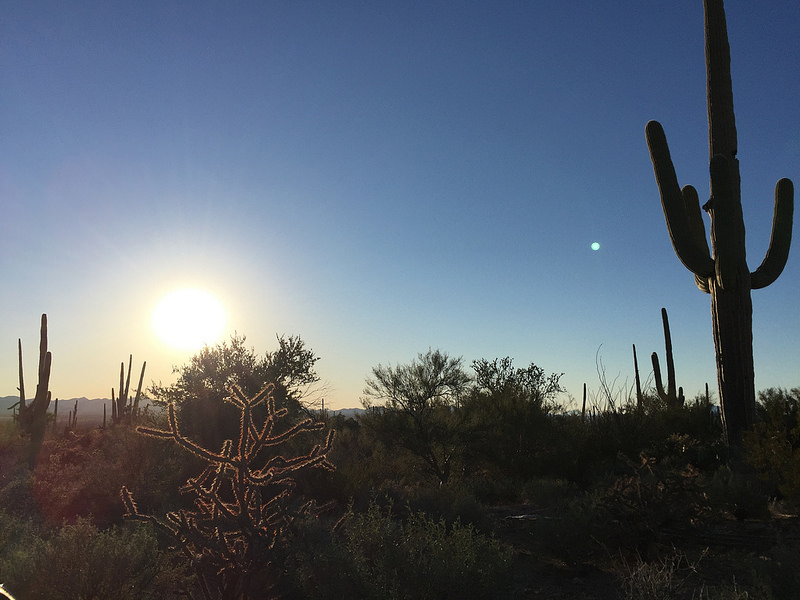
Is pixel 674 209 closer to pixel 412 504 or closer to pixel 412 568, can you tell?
pixel 412 504

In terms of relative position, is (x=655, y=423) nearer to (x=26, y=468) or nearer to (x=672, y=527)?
(x=672, y=527)

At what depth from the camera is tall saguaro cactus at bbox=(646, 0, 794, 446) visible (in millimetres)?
12453

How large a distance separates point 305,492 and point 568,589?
682 centimetres

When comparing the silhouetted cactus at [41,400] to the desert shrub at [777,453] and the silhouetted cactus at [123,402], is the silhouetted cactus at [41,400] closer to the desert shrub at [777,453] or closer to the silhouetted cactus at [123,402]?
the silhouetted cactus at [123,402]

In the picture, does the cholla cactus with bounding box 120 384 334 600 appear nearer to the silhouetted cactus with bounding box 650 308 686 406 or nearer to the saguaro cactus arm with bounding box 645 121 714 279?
the saguaro cactus arm with bounding box 645 121 714 279

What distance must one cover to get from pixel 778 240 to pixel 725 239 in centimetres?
200

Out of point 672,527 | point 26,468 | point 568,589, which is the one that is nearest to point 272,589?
point 568,589

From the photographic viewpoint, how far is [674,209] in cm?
1304

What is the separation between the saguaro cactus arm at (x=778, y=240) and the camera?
13320 mm

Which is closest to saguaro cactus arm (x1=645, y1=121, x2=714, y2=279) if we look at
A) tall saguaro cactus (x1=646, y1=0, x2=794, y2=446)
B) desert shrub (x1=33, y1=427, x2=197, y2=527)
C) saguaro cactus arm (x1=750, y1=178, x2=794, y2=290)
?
tall saguaro cactus (x1=646, y1=0, x2=794, y2=446)

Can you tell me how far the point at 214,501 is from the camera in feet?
16.6

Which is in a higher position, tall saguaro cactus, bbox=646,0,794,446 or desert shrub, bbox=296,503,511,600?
tall saguaro cactus, bbox=646,0,794,446

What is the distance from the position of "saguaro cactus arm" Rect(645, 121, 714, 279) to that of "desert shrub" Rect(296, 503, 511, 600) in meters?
9.18

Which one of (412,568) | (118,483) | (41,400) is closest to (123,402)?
(41,400)
